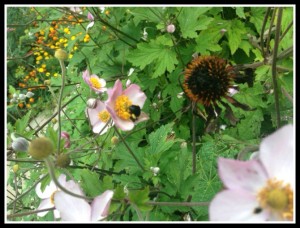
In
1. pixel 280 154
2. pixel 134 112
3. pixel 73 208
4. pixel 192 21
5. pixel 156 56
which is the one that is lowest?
pixel 73 208

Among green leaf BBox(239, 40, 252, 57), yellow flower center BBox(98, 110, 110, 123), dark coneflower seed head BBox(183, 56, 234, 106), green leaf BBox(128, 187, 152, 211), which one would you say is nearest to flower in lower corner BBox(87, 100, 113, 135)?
yellow flower center BBox(98, 110, 110, 123)

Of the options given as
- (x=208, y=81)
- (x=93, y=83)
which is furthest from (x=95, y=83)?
(x=208, y=81)

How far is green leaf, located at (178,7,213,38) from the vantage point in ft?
4.25

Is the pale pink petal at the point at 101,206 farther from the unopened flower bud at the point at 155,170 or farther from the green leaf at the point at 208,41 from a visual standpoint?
the green leaf at the point at 208,41

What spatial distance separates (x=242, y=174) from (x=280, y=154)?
7 centimetres

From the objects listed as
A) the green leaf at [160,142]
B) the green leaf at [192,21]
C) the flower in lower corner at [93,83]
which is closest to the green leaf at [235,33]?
the green leaf at [192,21]

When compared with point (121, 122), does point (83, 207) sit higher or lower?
lower

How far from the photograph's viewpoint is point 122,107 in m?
0.97

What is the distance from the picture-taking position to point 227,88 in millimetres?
961

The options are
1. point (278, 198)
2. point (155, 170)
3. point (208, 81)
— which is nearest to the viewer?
point (278, 198)

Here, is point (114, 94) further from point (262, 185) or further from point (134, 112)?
point (262, 185)

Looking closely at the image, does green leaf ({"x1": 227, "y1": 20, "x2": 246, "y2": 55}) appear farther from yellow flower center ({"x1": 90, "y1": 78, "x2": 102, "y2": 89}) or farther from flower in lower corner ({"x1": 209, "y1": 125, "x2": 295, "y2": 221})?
flower in lower corner ({"x1": 209, "y1": 125, "x2": 295, "y2": 221})

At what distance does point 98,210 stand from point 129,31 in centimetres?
97

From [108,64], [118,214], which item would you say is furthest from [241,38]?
[118,214]
